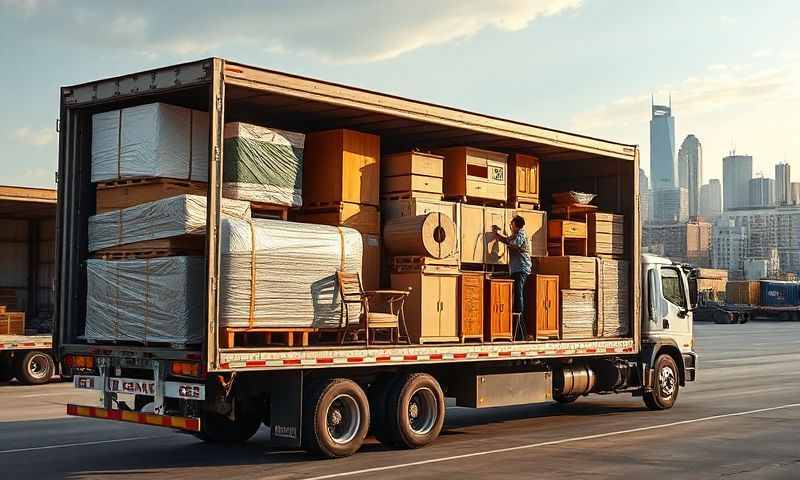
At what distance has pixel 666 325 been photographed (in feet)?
55.6

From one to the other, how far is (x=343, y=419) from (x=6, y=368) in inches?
492

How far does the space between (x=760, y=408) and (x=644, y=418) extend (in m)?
2.75

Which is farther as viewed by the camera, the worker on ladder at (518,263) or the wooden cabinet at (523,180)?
the wooden cabinet at (523,180)

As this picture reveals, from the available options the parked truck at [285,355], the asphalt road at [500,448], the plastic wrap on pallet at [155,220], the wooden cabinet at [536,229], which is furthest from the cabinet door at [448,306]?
Result: the plastic wrap on pallet at [155,220]

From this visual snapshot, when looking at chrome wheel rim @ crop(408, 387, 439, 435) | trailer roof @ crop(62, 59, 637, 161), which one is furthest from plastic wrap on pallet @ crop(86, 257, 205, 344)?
chrome wheel rim @ crop(408, 387, 439, 435)

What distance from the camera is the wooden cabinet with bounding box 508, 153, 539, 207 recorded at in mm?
14539

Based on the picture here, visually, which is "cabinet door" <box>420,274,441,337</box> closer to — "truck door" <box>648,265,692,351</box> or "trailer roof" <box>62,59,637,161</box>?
"trailer roof" <box>62,59,637,161</box>

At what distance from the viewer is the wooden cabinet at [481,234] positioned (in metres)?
13.4

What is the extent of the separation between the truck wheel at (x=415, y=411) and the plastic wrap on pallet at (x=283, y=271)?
44.0 inches

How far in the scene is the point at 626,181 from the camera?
1633 cm

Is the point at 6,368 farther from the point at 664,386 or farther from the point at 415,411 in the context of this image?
the point at 664,386

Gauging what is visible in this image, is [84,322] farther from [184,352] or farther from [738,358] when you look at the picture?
[738,358]

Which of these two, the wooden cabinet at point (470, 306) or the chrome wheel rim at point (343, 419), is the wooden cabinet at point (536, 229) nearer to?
the wooden cabinet at point (470, 306)

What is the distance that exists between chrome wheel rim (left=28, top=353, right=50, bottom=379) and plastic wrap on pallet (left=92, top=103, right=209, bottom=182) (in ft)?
37.2
